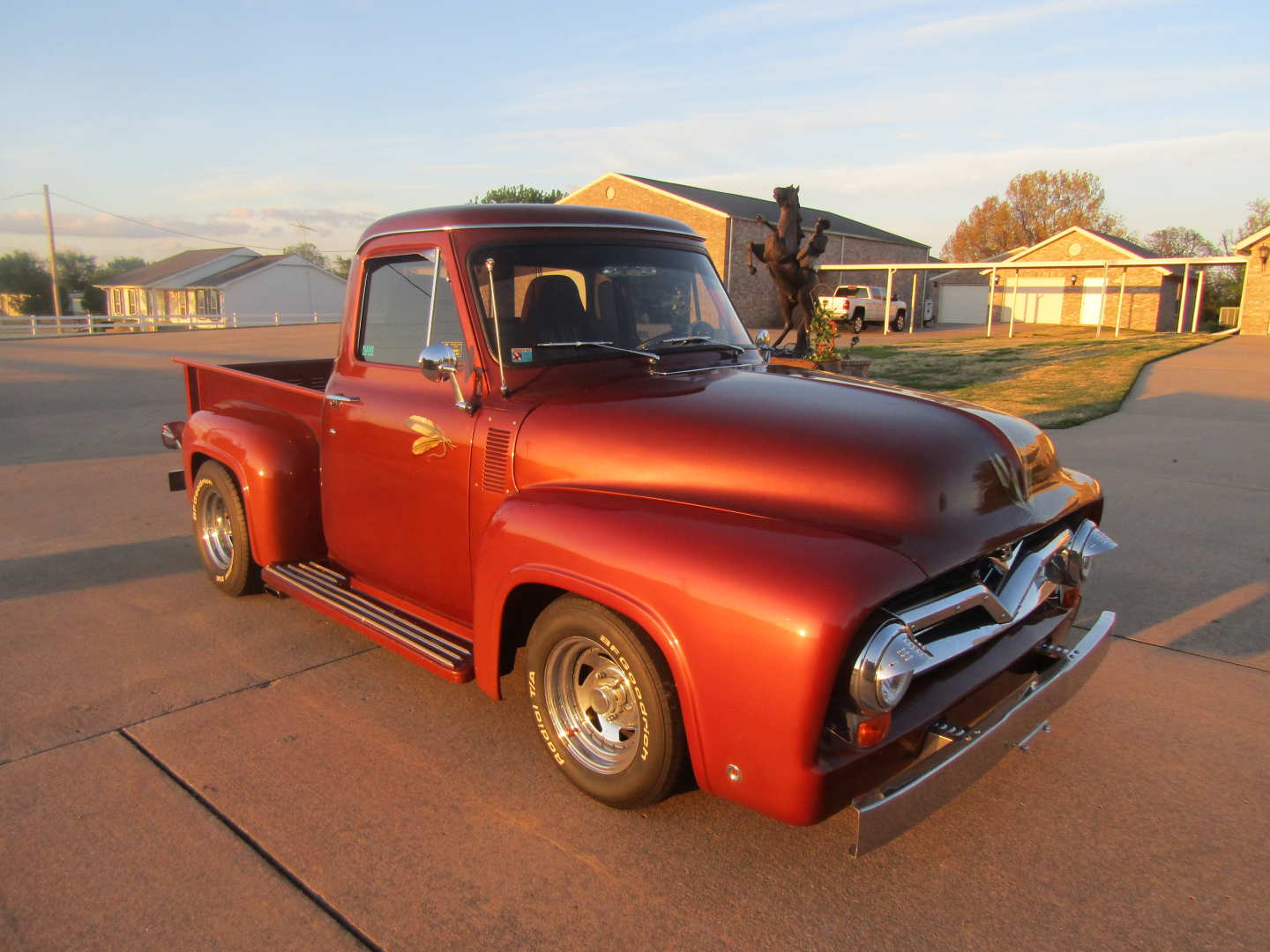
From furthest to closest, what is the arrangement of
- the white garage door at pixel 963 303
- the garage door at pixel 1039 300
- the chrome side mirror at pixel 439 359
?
the white garage door at pixel 963 303, the garage door at pixel 1039 300, the chrome side mirror at pixel 439 359

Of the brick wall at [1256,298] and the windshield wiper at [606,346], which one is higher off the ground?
the brick wall at [1256,298]

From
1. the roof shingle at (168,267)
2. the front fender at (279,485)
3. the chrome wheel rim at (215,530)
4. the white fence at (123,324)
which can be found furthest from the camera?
the roof shingle at (168,267)

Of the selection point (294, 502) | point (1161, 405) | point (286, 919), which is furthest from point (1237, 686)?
point (1161, 405)

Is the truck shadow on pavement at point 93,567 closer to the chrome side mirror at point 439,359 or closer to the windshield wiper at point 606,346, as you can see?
the chrome side mirror at point 439,359

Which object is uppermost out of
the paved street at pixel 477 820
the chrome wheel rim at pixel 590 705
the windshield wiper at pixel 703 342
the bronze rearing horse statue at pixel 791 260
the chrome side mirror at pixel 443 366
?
the bronze rearing horse statue at pixel 791 260

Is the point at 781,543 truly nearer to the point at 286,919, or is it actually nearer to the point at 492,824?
the point at 492,824

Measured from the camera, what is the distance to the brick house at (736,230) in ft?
123

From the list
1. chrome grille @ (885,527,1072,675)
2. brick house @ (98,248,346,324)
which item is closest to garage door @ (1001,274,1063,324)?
brick house @ (98,248,346,324)

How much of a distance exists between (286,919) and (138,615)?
9.56 feet

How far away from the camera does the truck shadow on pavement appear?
17.3ft

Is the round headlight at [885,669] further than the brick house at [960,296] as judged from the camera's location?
No

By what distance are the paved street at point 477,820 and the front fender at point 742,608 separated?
1.70 ft

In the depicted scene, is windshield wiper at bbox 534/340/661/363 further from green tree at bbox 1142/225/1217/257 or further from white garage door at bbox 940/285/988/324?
green tree at bbox 1142/225/1217/257

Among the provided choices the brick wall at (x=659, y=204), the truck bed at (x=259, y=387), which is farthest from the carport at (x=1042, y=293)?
the truck bed at (x=259, y=387)
